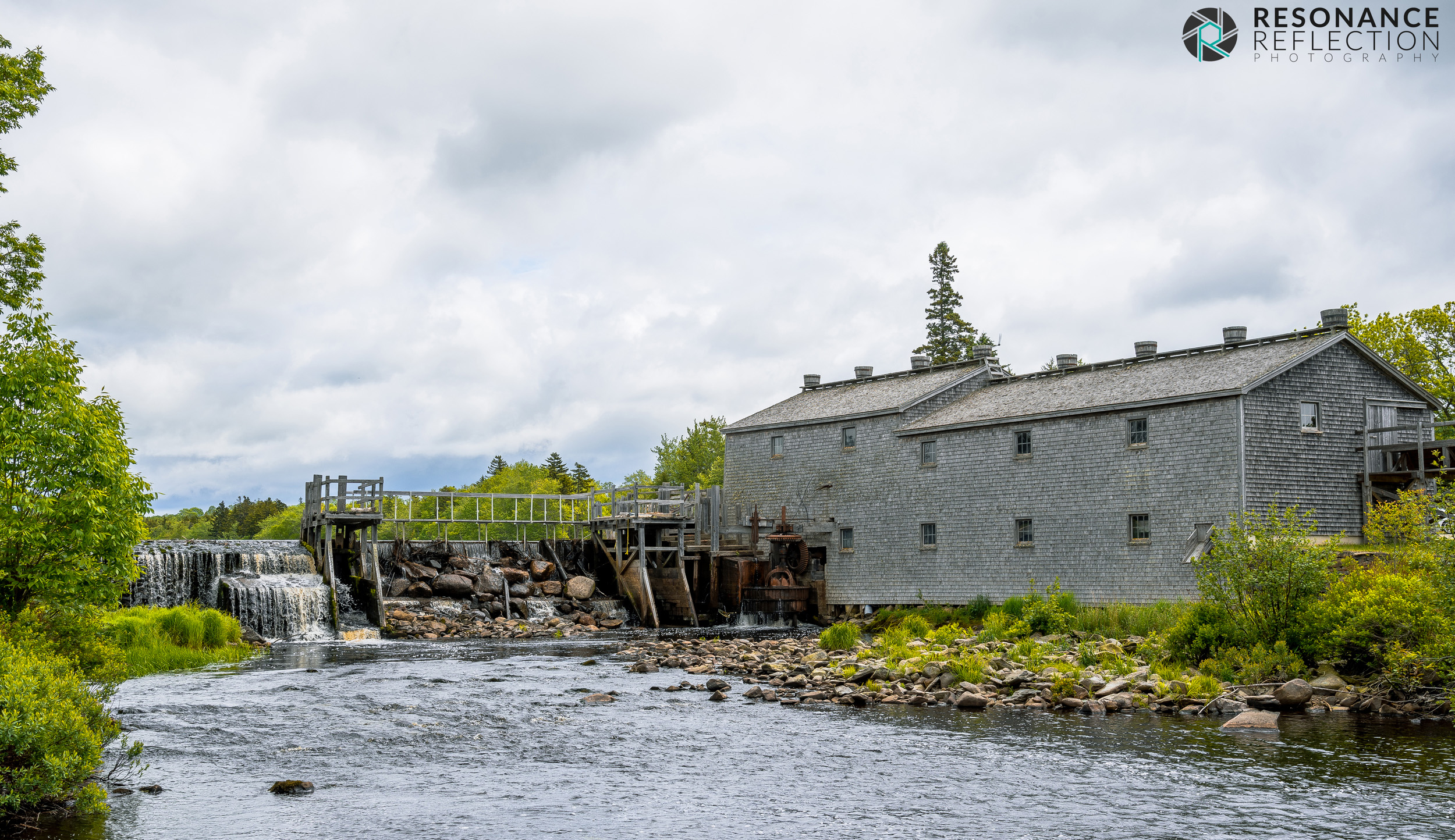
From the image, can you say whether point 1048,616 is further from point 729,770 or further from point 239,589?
point 239,589

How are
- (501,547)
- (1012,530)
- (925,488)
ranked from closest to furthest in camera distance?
(1012,530) < (925,488) < (501,547)

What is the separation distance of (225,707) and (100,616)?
11.4ft

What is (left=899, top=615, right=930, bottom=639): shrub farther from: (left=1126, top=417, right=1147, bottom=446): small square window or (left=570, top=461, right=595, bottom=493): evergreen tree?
(left=570, top=461, right=595, bottom=493): evergreen tree

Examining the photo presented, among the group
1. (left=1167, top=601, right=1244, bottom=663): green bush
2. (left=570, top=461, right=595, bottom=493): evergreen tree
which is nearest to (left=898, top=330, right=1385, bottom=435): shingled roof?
(left=1167, top=601, right=1244, bottom=663): green bush

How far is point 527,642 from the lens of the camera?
3369 centimetres

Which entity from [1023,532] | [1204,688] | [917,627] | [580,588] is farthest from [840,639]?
[580,588]

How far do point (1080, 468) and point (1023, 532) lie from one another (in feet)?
8.40

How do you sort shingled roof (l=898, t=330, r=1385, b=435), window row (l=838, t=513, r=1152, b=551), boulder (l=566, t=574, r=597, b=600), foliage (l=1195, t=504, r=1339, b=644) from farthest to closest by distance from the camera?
boulder (l=566, t=574, r=597, b=600) < window row (l=838, t=513, r=1152, b=551) < shingled roof (l=898, t=330, r=1385, b=435) < foliage (l=1195, t=504, r=1339, b=644)

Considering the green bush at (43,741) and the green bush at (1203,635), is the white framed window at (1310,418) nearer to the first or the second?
the green bush at (1203,635)

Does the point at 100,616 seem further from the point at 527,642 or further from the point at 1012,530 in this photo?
the point at 1012,530

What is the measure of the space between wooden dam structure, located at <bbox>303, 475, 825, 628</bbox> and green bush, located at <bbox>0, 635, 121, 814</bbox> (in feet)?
78.6

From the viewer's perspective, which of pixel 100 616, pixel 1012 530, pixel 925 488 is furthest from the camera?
pixel 925 488

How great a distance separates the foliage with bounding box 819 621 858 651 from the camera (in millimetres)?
28109

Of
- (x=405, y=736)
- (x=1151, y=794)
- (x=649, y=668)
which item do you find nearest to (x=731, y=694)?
(x=649, y=668)
